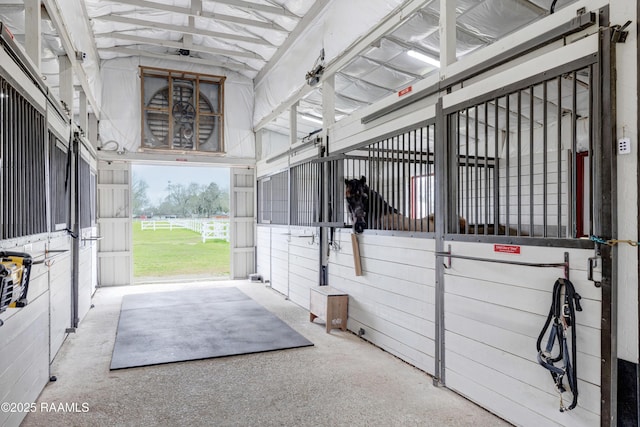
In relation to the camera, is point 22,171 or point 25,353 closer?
point 25,353

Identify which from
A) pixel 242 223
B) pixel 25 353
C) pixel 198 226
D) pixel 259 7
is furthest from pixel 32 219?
pixel 198 226

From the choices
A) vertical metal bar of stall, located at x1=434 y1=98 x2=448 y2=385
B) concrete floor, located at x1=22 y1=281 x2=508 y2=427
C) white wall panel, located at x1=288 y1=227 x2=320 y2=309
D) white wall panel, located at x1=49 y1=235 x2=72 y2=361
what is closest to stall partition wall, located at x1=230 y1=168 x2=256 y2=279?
white wall panel, located at x1=288 y1=227 x2=320 y2=309

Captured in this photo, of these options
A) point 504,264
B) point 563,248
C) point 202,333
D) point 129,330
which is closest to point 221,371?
point 202,333

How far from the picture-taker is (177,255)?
12.7 meters

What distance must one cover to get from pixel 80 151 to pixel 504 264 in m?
4.61

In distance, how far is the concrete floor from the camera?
7.87 ft

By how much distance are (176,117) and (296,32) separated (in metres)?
2.89

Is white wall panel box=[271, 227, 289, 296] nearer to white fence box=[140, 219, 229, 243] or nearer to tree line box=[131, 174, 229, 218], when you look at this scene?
tree line box=[131, 174, 229, 218]

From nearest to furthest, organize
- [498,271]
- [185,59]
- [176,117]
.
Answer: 1. [498,271]
2. [185,59]
3. [176,117]

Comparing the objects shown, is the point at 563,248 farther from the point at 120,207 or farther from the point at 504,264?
the point at 120,207

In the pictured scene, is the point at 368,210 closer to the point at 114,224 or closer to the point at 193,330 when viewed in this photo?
the point at 193,330

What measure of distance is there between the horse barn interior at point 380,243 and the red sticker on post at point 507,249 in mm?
14

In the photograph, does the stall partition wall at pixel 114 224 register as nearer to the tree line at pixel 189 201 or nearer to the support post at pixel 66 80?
the support post at pixel 66 80

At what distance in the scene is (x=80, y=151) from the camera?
473 cm
